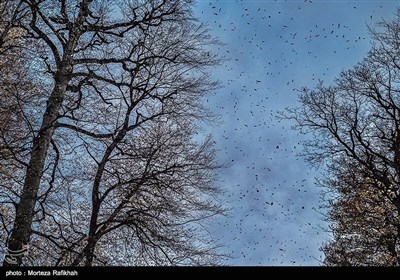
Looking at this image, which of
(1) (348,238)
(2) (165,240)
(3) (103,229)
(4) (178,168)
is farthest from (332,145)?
(3) (103,229)

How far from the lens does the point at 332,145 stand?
16594mm

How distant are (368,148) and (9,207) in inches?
460

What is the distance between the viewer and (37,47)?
11.6 m

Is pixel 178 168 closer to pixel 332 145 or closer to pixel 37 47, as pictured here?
pixel 37 47

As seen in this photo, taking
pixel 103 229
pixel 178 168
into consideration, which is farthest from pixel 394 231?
pixel 103 229

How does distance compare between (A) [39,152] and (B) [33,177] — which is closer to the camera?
(B) [33,177]

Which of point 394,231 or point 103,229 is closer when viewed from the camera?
point 103,229

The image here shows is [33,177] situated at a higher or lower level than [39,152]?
lower

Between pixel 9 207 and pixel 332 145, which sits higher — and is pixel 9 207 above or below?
below
